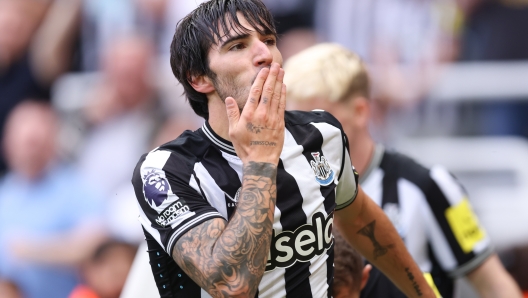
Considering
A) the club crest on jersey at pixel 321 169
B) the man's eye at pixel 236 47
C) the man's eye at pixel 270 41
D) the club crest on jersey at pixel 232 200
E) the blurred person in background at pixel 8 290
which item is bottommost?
the blurred person in background at pixel 8 290

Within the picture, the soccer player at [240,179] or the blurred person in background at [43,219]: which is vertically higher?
the soccer player at [240,179]

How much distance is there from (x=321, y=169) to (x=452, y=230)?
1337 millimetres

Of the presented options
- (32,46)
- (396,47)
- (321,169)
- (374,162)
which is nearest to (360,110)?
(374,162)

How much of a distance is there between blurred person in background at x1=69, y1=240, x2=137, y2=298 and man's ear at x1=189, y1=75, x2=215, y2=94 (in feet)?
10.5

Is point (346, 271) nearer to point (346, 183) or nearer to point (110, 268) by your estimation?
point (346, 183)

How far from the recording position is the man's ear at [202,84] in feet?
8.34

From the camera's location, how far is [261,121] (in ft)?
7.55

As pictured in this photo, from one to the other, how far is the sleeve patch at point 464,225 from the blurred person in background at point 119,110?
3288mm

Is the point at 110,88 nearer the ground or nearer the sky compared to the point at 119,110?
nearer the sky

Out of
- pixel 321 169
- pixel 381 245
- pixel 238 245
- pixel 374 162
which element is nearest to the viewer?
pixel 238 245

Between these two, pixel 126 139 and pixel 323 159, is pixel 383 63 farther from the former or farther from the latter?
pixel 323 159

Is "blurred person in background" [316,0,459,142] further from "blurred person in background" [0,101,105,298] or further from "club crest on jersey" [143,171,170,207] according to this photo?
"club crest on jersey" [143,171,170,207]

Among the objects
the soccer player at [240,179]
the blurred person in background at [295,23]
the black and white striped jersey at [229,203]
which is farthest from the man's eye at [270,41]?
the blurred person in background at [295,23]

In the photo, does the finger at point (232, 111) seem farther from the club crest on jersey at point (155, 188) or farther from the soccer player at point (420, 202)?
the soccer player at point (420, 202)
